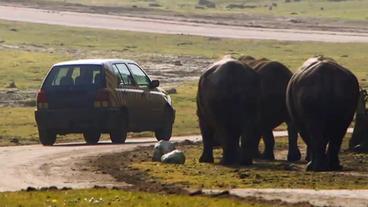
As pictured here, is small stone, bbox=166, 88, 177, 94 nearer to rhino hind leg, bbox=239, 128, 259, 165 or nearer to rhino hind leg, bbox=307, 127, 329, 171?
rhino hind leg, bbox=239, 128, 259, 165

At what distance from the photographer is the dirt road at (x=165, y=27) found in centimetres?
7625

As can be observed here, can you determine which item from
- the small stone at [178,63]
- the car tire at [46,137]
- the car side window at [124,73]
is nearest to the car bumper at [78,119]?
the car tire at [46,137]

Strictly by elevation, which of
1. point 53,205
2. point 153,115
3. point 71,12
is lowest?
point 71,12

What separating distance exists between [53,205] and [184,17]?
71405mm

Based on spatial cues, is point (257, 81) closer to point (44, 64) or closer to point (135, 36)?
point (44, 64)

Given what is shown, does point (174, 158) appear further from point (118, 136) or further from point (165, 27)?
point (165, 27)

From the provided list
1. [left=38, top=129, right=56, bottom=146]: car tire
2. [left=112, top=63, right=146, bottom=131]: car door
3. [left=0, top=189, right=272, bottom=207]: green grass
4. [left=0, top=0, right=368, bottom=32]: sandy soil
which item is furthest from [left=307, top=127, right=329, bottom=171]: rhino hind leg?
[left=0, top=0, right=368, bottom=32]: sandy soil

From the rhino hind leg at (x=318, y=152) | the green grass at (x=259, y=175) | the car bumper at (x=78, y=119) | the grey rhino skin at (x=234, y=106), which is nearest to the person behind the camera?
the green grass at (x=259, y=175)

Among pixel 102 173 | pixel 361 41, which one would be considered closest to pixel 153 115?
pixel 102 173

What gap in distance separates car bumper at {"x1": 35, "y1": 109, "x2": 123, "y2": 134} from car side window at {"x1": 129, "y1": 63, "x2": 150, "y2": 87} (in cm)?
192

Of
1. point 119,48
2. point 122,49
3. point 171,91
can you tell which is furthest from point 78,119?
point 119,48

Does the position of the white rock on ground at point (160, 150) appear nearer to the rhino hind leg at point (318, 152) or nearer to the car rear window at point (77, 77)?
the rhino hind leg at point (318, 152)

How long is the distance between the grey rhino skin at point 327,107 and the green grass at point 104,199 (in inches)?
204

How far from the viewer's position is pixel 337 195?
66.4 ft
